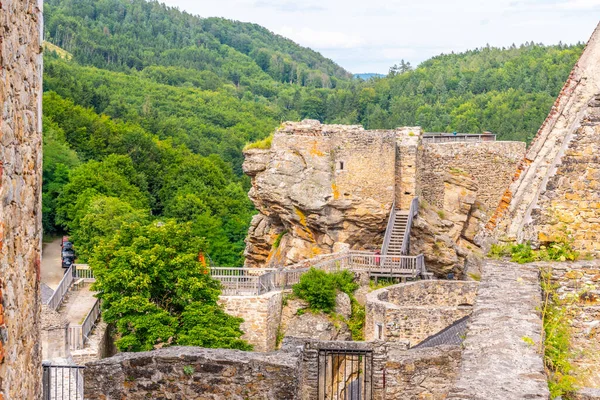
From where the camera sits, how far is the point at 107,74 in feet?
418

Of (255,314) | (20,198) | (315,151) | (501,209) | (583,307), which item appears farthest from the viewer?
(315,151)

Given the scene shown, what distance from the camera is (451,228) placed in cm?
3131

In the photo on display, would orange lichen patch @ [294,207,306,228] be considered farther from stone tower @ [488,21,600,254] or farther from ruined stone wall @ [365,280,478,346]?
stone tower @ [488,21,600,254]

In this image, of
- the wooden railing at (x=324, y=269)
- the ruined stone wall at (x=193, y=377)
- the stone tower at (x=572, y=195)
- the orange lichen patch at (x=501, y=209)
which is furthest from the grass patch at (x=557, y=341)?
the wooden railing at (x=324, y=269)

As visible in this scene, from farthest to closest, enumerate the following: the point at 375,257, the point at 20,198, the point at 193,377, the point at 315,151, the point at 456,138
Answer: the point at 456,138 < the point at 315,151 < the point at 375,257 < the point at 193,377 < the point at 20,198

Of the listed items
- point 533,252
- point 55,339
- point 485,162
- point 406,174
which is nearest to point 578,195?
point 533,252

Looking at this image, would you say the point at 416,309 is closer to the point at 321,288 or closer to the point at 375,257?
the point at 321,288

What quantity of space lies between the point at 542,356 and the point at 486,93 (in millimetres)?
98580

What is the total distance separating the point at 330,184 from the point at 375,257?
3356mm

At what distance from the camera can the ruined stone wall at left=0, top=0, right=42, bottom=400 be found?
4285 millimetres

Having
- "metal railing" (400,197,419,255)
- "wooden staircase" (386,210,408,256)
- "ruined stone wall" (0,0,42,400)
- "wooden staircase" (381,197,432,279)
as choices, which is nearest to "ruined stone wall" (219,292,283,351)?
"wooden staircase" (381,197,432,279)

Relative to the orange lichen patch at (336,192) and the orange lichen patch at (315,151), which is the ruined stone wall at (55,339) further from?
the orange lichen patch at (315,151)

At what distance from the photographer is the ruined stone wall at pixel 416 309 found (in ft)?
67.5

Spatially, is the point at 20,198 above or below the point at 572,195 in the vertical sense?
above
